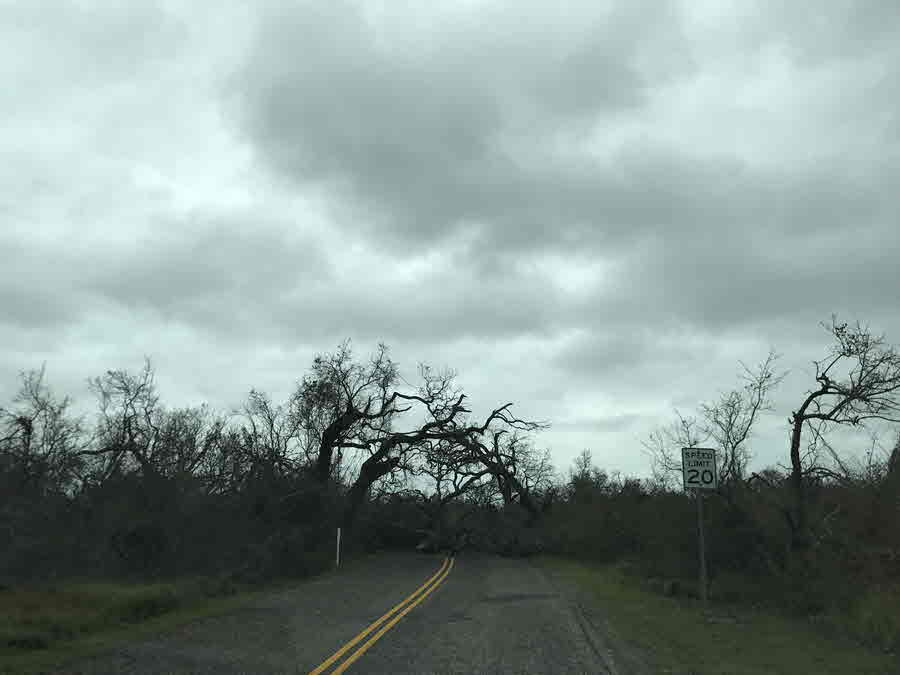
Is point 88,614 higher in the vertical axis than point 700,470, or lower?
lower

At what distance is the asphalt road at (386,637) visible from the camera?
951cm

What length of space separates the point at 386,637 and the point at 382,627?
113 centimetres

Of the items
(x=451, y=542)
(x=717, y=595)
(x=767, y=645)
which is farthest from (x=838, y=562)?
(x=451, y=542)

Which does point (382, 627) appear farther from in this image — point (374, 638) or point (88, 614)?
point (88, 614)

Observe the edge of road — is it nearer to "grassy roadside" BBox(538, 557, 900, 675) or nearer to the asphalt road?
the asphalt road

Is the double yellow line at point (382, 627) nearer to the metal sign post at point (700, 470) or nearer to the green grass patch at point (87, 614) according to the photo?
the green grass patch at point (87, 614)

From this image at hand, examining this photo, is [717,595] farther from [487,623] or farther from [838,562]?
[487,623]

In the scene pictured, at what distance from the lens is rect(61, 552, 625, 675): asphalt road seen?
951 centimetres

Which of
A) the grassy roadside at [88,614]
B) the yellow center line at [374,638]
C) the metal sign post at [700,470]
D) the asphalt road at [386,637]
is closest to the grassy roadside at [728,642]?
the asphalt road at [386,637]

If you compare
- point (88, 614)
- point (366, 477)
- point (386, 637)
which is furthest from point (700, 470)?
point (366, 477)

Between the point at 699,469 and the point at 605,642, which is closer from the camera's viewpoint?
the point at 605,642

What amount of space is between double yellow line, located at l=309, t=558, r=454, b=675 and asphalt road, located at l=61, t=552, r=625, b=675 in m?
0.05

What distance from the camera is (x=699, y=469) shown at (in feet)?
53.1

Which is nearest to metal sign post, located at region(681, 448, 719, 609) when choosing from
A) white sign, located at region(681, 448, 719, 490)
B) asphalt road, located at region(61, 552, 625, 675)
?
white sign, located at region(681, 448, 719, 490)
